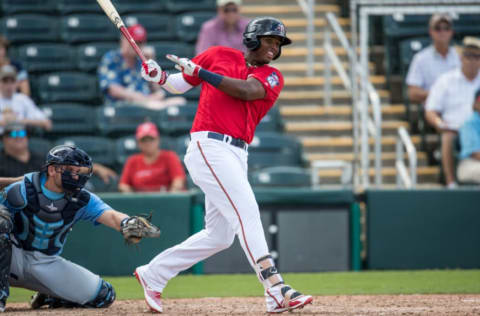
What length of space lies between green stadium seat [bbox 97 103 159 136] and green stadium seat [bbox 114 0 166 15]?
8.40ft

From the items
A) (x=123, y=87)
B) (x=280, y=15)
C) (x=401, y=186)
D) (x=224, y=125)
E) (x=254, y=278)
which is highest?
(x=280, y=15)

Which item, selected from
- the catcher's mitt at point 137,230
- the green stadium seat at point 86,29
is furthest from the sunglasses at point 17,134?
the catcher's mitt at point 137,230

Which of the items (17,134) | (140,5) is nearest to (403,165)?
(17,134)

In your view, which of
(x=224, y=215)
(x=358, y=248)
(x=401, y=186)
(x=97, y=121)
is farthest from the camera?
(x=97, y=121)

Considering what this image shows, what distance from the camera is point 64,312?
5.32 m

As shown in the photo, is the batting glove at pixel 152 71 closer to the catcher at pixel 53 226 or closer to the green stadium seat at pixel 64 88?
the catcher at pixel 53 226

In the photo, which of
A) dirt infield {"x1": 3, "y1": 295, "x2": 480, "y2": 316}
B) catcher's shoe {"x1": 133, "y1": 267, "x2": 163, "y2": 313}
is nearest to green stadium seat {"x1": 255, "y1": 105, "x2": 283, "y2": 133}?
dirt infield {"x1": 3, "y1": 295, "x2": 480, "y2": 316}

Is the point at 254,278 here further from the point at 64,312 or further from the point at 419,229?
the point at 64,312

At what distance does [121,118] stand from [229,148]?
14.6 ft

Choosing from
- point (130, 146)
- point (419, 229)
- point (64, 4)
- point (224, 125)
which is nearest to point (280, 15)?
point (64, 4)

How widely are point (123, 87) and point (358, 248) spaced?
3468 mm

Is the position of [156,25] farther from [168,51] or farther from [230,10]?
[230,10]

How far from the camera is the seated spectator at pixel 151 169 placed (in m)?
8.30

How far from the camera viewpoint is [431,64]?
945cm
